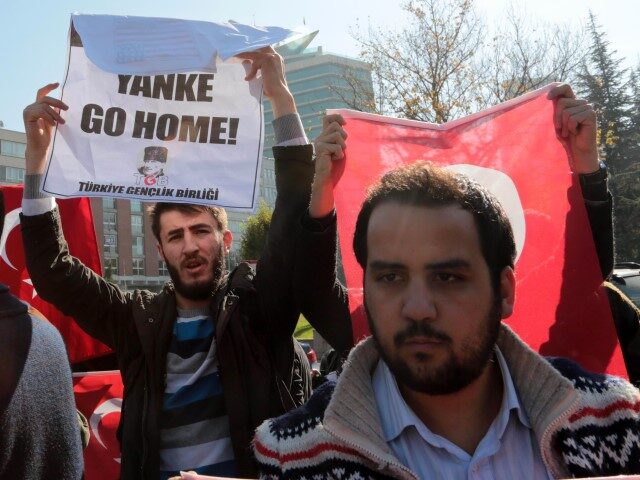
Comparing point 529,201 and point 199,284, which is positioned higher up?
point 529,201

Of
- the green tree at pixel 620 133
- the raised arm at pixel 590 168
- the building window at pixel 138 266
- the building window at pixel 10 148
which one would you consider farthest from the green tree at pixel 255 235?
the raised arm at pixel 590 168

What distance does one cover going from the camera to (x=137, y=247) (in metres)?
91.3

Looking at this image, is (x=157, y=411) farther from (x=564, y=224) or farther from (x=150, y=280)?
(x=150, y=280)

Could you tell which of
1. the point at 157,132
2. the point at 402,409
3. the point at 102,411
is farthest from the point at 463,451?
the point at 102,411

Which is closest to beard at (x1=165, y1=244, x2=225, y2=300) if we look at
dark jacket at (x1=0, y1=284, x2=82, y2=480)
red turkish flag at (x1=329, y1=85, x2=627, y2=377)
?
red turkish flag at (x1=329, y1=85, x2=627, y2=377)

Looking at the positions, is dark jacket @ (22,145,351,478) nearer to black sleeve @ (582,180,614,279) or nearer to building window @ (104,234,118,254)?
black sleeve @ (582,180,614,279)

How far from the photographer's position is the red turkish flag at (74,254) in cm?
452

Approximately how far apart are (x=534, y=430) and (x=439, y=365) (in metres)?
0.28

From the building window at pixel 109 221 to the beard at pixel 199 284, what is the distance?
8652 cm

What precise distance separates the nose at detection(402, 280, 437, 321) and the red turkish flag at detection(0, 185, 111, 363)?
317 cm

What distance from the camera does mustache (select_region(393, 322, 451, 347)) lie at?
5.40ft

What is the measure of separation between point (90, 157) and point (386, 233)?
74.2 inches

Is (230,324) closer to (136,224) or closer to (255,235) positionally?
(255,235)

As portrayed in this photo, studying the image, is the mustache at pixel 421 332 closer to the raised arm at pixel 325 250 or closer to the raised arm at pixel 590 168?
the raised arm at pixel 325 250
